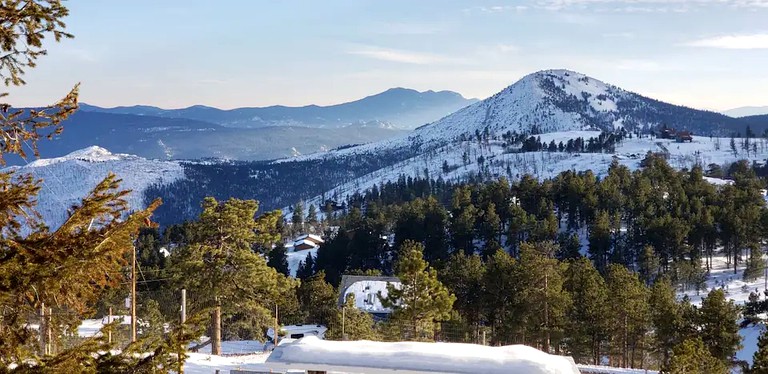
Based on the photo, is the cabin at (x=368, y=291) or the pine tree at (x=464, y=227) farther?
the pine tree at (x=464, y=227)

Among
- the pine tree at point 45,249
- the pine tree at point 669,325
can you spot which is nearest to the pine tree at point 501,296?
the pine tree at point 669,325

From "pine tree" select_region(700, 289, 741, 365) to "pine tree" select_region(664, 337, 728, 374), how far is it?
528 cm

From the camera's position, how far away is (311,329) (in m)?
47.7

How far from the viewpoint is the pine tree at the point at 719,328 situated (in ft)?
94.0

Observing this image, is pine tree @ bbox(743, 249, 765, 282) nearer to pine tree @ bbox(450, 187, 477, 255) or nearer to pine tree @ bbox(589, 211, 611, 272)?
pine tree @ bbox(589, 211, 611, 272)

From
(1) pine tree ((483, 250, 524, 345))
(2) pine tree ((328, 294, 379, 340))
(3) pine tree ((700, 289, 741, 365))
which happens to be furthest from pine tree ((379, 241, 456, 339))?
(3) pine tree ((700, 289, 741, 365))

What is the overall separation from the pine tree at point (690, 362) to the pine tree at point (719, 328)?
5278mm

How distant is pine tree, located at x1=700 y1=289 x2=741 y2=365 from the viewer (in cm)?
2864

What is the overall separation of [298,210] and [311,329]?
78.9 meters

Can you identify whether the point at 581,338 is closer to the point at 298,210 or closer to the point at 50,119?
the point at 50,119

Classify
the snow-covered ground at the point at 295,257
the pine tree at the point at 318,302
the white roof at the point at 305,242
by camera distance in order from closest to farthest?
the pine tree at the point at 318,302
the snow-covered ground at the point at 295,257
the white roof at the point at 305,242

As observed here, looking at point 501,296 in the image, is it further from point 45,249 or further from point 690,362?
point 45,249

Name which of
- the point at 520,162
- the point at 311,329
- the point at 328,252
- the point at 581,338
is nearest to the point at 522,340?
the point at 581,338

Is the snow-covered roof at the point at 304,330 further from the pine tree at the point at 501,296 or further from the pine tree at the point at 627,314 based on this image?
the pine tree at the point at 627,314
